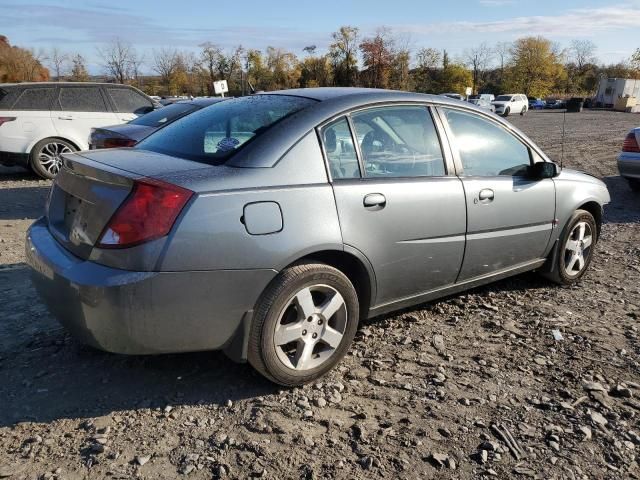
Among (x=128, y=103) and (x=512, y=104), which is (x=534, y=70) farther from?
(x=128, y=103)

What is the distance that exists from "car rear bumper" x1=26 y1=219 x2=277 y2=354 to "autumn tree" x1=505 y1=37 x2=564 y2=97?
326 ft

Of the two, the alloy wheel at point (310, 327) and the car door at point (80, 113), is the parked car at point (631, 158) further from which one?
the car door at point (80, 113)

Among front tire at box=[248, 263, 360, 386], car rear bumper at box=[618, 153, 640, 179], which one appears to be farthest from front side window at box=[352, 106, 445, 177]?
car rear bumper at box=[618, 153, 640, 179]

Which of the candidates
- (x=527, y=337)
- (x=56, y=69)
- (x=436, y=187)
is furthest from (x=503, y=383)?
(x=56, y=69)

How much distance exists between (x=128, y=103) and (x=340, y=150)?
8.54 m

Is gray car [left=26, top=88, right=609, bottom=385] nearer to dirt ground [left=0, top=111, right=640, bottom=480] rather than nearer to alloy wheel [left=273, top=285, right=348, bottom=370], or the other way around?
alloy wheel [left=273, top=285, right=348, bottom=370]

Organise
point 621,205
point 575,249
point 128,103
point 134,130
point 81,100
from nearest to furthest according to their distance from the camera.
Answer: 1. point 575,249
2. point 134,130
3. point 621,205
4. point 81,100
5. point 128,103

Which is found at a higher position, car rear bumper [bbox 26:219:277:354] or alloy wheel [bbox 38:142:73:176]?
car rear bumper [bbox 26:219:277:354]

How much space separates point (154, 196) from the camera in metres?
2.59

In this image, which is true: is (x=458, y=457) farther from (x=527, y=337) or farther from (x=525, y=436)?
(x=527, y=337)

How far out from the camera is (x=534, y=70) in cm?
9300

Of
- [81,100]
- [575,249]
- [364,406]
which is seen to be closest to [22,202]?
[81,100]

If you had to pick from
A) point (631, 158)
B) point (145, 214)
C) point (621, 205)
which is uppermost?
point (145, 214)

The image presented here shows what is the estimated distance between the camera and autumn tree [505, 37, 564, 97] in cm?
9312
